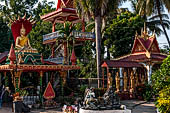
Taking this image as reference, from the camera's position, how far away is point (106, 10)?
2194cm

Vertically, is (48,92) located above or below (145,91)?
above

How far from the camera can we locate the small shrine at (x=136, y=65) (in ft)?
69.4

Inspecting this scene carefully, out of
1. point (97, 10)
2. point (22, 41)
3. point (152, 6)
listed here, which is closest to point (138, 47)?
point (152, 6)

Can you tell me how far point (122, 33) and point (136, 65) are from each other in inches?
370

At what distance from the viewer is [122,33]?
31.3m

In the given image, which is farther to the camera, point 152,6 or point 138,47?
point 152,6

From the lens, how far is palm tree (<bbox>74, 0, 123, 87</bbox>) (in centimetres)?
2122

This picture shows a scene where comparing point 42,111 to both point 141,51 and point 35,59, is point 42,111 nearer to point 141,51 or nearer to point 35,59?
point 35,59

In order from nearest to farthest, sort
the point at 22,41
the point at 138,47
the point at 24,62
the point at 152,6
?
the point at 24,62
the point at 22,41
the point at 138,47
the point at 152,6

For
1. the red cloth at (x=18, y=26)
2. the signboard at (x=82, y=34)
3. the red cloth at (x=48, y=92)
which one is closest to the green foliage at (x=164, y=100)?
the red cloth at (x=48, y=92)

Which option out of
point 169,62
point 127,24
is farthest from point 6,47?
point 169,62

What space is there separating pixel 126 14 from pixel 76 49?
7.85 m

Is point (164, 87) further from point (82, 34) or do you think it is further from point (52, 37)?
point (52, 37)

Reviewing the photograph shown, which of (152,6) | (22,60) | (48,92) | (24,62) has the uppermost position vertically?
(152,6)
